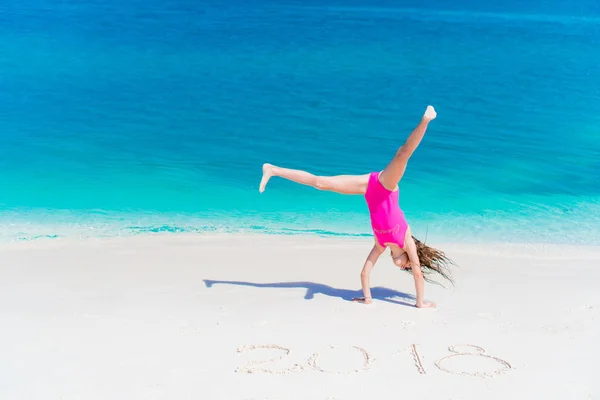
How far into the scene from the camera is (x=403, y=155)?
6.04 metres

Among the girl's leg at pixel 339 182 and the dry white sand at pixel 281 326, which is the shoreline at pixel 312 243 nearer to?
the dry white sand at pixel 281 326

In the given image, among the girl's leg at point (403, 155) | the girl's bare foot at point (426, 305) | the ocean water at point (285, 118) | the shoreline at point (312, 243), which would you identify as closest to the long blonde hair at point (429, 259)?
the girl's bare foot at point (426, 305)

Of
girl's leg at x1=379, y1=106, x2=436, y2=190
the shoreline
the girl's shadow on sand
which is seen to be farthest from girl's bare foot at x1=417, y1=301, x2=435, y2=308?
the shoreline

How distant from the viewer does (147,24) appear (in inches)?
974

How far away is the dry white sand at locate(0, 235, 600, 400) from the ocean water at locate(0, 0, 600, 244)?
6.33 ft

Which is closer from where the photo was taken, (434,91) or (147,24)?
(434,91)

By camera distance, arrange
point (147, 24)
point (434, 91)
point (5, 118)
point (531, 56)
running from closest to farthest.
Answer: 1. point (5, 118)
2. point (434, 91)
3. point (531, 56)
4. point (147, 24)

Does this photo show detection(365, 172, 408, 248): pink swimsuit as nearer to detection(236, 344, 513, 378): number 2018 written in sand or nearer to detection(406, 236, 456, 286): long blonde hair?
detection(406, 236, 456, 286): long blonde hair

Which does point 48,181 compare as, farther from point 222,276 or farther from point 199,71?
point 199,71

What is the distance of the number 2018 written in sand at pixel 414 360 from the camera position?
5.28 m

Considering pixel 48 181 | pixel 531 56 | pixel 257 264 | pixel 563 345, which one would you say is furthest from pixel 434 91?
pixel 563 345

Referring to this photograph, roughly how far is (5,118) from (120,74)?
4.24 meters

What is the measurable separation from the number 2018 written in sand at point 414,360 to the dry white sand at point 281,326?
2 centimetres

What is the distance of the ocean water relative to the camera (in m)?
10.8
